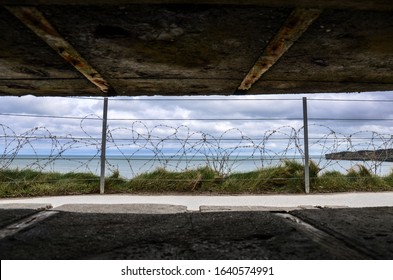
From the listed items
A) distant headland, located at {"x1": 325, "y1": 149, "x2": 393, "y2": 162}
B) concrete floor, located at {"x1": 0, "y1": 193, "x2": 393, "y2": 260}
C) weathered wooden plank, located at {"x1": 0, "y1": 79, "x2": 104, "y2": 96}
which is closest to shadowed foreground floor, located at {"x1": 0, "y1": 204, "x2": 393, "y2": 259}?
concrete floor, located at {"x1": 0, "y1": 193, "x2": 393, "y2": 260}

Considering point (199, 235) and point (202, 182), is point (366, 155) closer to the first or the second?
point (202, 182)

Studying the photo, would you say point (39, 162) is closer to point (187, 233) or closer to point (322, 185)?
point (322, 185)

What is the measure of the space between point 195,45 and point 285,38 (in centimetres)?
31

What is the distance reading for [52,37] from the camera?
1.17 metres

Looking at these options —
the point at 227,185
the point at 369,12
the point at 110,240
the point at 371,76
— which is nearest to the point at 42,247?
the point at 110,240

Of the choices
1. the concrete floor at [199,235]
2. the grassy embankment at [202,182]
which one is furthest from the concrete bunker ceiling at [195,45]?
the grassy embankment at [202,182]

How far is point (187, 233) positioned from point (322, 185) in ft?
15.9

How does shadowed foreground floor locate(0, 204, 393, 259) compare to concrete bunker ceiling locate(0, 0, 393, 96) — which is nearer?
concrete bunker ceiling locate(0, 0, 393, 96)

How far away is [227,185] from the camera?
5.70m

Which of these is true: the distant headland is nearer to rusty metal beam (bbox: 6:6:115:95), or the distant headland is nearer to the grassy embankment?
the grassy embankment

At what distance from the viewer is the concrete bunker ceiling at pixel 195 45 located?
3.16 feet

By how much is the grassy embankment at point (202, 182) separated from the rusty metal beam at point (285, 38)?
4.15 meters

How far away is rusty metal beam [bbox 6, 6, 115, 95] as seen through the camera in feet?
3.18

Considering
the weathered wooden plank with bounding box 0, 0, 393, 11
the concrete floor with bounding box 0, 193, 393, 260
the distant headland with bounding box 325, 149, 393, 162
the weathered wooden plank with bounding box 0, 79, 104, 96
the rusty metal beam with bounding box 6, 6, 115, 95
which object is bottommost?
the concrete floor with bounding box 0, 193, 393, 260
